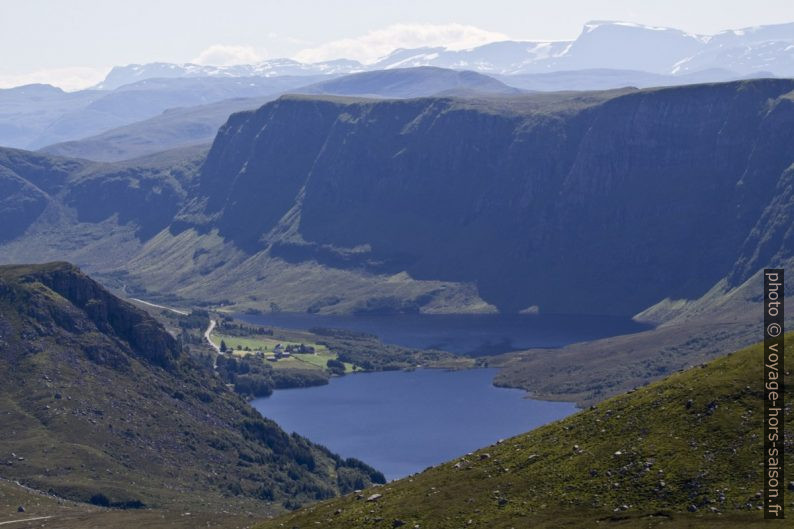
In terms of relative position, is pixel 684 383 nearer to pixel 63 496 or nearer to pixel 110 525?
pixel 110 525

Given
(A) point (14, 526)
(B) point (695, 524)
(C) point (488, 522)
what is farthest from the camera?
(A) point (14, 526)

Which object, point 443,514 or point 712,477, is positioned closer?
point 712,477

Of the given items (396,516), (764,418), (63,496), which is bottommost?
(63,496)

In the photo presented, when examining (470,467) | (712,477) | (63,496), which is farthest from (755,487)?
(63,496)

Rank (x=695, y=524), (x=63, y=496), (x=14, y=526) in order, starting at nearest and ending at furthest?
(x=695, y=524), (x=14, y=526), (x=63, y=496)

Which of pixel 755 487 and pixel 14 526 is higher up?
pixel 755 487

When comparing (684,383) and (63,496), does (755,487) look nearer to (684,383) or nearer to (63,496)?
(684,383)
